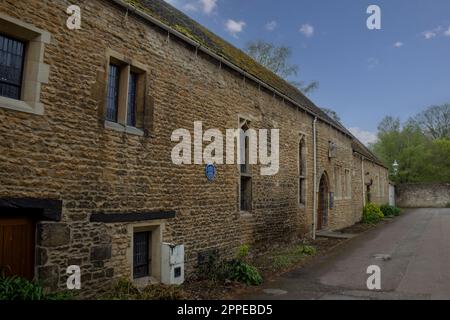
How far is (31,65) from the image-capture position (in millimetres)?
5941

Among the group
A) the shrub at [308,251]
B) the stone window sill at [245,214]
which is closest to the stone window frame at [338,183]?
the shrub at [308,251]

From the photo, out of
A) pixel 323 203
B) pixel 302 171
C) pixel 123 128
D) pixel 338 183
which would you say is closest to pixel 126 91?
pixel 123 128

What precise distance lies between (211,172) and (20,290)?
5.63m

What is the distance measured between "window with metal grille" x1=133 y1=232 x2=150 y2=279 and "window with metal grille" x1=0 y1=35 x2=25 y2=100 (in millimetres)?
3577

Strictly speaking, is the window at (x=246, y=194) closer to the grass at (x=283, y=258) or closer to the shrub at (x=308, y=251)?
the grass at (x=283, y=258)

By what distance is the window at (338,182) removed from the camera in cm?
2023

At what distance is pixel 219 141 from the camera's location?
10.4 metres

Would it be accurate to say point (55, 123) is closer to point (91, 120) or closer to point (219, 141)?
point (91, 120)

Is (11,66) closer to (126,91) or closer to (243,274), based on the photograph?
(126,91)

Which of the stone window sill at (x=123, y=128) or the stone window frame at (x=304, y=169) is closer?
the stone window sill at (x=123, y=128)

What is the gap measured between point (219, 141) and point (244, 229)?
287 cm

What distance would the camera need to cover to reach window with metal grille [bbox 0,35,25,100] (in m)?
5.77

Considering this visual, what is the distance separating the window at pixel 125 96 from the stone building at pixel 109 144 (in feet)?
0.07
